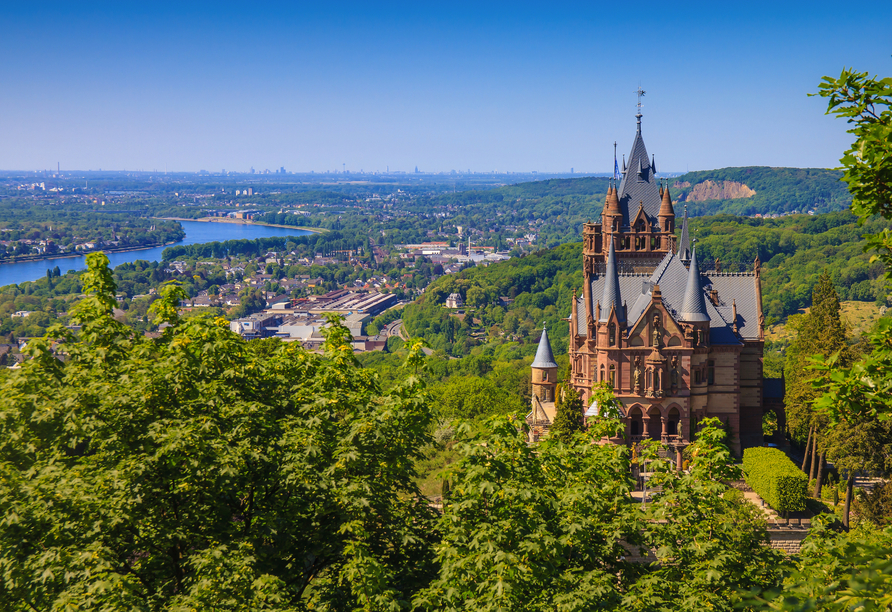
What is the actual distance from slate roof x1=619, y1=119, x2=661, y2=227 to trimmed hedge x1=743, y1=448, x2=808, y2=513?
21094mm

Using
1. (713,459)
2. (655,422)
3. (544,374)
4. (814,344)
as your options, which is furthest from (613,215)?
(713,459)

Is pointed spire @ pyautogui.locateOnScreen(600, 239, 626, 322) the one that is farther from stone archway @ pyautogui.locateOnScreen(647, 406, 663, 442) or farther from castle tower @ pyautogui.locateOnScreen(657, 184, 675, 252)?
castle tower @ pyautogui.locateOnScreen(657, 184, 675, 252)

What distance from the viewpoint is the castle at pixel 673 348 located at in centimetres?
5344

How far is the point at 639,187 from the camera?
214ft

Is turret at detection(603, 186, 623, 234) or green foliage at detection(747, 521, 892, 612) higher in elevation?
turret at detection(603, 186, 623, 234)

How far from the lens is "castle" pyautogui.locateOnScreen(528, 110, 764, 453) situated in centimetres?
5344

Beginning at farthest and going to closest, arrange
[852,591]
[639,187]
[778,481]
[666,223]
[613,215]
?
[639,187], [613,215], [666,223], [778,481], [852,591]

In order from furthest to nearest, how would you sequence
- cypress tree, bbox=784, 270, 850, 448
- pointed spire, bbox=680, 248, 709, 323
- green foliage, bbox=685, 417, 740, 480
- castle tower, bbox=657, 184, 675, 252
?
castle tower, bbox=657, 184, 675, 252, pointed spire, bbox=680, 248, 709, 323, cypress tree, bbox=784, 270, 850, 448, green foliage, bbox=685, 417, 740, 480

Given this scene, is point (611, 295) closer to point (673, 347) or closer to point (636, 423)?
point (673, 347)

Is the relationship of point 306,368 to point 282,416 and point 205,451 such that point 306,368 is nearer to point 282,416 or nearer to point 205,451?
point 282,416

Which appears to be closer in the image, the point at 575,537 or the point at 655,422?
the point at 575,537

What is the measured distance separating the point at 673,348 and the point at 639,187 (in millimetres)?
16835

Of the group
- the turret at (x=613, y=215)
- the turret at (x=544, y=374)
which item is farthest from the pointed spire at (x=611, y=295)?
the turret at (x=544, y=374)

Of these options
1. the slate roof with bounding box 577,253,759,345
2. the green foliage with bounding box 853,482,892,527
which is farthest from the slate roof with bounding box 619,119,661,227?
the green foliage with bounding box 853,482,892,527
